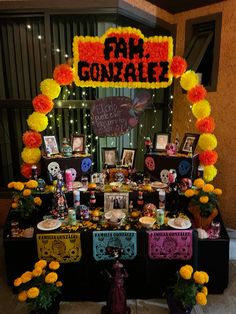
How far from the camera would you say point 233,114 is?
3.95 meters

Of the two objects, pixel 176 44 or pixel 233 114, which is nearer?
pixel 233 114

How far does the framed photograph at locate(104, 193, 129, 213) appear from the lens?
3.14 m

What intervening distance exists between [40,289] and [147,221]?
116cm

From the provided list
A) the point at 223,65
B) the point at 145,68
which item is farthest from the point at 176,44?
the point at 145,68

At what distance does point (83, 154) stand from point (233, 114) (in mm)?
2177

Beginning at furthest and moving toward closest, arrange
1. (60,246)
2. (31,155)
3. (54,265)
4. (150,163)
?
(150,163) → (31,155) → (60,246) → (54,265)

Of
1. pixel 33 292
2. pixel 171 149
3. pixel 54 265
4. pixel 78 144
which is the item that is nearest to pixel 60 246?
pixel 54 265

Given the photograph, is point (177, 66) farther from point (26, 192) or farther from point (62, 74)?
point (26, 192)

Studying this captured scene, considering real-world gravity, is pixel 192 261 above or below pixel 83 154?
below

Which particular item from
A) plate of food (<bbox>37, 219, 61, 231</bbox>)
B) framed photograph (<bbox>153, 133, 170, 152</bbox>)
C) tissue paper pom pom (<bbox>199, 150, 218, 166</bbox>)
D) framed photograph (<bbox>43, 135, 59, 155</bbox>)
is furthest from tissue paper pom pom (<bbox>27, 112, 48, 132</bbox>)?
tissue paper pom pom (<bbox>199, 150, 218, 166</bbox>)

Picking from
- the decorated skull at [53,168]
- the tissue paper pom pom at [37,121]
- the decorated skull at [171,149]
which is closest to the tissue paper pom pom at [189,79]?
the decorated skull at [171,149]

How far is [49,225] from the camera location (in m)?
2.75

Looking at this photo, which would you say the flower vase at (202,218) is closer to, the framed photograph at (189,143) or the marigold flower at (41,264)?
the framed photograph at (189,143)

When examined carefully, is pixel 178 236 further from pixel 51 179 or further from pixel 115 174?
pixel 51 179
